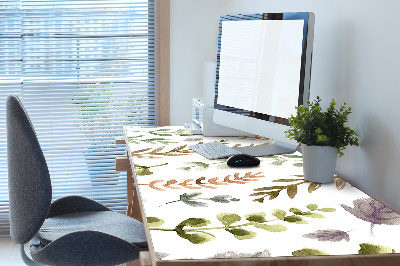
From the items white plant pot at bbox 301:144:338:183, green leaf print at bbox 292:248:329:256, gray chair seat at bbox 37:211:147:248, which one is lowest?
gray chair seat at bbox 37:211:147:248

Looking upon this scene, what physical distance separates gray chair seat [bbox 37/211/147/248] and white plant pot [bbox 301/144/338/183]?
607 millimetres

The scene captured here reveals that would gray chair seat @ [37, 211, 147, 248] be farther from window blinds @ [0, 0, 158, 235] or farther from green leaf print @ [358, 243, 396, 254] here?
window blinds @ [0, 0, 158, 235]

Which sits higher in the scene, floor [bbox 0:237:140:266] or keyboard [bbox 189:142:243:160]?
keyboard [bbox 189:142:243:160]

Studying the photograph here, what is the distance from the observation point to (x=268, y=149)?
223cm

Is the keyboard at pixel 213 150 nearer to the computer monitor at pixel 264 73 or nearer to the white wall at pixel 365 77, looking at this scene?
the computer monitor at pixel 264 73

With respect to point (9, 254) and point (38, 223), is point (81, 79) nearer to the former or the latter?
point (9, 254)

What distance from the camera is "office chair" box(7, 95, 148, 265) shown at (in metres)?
1.77

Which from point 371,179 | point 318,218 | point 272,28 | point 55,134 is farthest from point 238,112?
point 55,134

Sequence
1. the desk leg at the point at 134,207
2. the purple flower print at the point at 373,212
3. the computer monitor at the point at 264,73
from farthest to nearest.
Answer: the desk leg at the point at 134,207, the computer monitor at the point at 264,73, the purple flower print at the point at 373,212

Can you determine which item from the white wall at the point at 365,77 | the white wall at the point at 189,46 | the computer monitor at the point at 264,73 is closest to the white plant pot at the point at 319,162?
the white wall at the point at 365,77

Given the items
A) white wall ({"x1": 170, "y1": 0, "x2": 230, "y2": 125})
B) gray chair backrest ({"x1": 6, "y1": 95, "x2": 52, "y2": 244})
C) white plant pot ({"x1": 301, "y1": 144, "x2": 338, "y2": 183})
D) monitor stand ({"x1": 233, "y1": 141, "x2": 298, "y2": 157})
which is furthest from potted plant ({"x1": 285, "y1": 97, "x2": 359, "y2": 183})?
white wall ({"x1": 170, "y1": 0, "x2": 230, "y2": 125})

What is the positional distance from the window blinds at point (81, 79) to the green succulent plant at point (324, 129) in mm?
1935

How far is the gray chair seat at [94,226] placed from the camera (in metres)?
2.03

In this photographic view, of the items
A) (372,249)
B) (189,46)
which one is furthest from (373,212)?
(189,46)
